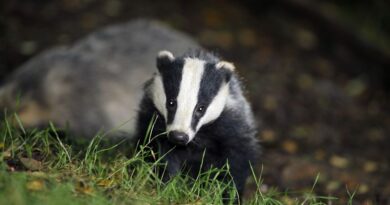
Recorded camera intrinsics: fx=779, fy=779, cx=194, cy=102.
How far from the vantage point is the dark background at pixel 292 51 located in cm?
836

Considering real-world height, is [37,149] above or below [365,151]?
above

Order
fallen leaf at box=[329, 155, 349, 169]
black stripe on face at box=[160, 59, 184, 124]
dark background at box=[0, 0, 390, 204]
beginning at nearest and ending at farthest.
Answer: black stripe on face at box=[160, 59, 184, 124], fallen leaf at box=[329, 155, 349, 169], dark background at box=[0, 0, 390, 204]

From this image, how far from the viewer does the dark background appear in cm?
836

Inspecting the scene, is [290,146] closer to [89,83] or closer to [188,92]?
[89,83]

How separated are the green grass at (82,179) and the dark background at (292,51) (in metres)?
3.17

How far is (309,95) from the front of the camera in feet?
30.0

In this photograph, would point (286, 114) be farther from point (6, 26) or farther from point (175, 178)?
point (175, 178)

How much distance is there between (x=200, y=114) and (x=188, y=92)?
0.15 m

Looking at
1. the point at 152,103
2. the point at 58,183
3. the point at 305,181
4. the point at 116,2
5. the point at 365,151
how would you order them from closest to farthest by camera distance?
the point at 58,183
the point at 152,103
the point at 305,181
the point at 365,151
the point at 116,2

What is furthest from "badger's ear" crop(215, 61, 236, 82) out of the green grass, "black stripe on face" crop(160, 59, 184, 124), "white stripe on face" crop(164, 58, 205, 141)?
the green grass

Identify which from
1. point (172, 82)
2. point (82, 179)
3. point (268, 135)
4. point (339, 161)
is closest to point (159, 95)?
point (172, 82)

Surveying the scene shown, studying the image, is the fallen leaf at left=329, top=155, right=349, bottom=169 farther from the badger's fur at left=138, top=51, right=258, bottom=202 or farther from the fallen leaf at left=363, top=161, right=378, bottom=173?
the badger's fur at left=138, top=51, right=258, bottom=202

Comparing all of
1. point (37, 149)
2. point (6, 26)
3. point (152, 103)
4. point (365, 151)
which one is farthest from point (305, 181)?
point (6, 26)

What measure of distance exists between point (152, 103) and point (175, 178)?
2.52 feet
